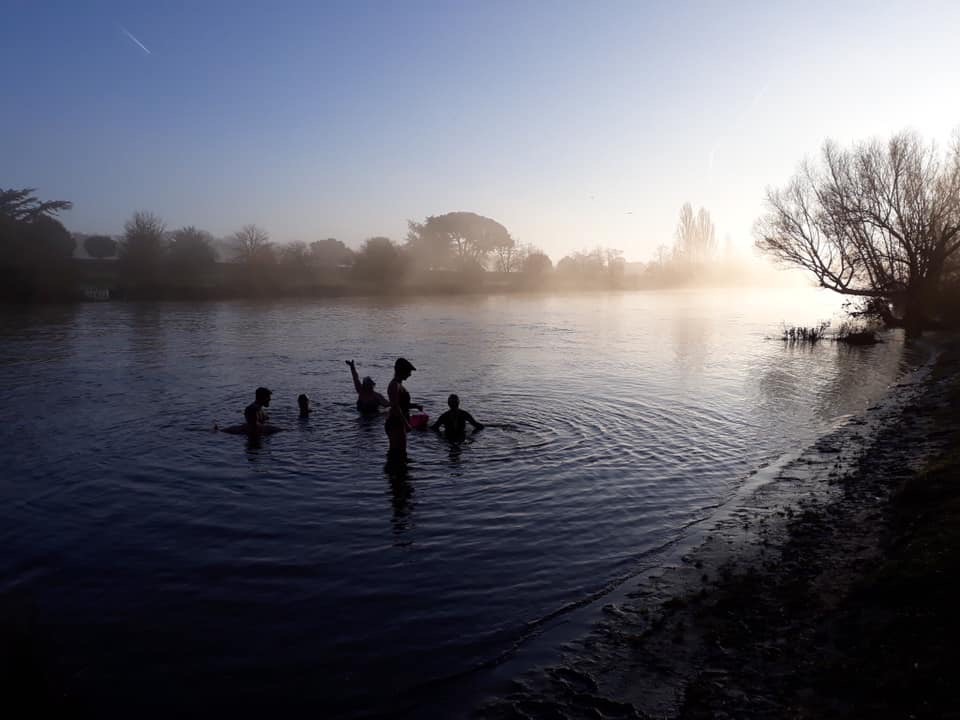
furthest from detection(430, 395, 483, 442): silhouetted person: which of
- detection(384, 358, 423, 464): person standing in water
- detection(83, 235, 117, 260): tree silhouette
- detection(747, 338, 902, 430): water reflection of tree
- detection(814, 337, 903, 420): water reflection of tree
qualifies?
detection(83, 235, 117, 260): tree silhouette

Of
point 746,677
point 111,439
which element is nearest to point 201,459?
point 111,439

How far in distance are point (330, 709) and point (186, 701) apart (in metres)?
1.39

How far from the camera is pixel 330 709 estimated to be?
5.66 m

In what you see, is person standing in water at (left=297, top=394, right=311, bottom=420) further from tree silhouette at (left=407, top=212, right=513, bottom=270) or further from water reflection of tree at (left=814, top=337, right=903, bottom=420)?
tree silhouette at (left=407, top=212, right=513, bottom=270)

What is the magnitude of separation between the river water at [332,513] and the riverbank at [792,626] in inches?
34.2

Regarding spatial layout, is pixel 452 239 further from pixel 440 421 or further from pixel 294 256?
pixel 440 421

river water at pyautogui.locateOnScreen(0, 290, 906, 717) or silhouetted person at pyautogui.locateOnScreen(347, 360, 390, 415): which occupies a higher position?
silhouetted person at pyautogui.locateOnScreen(347, 360, 390, 415)

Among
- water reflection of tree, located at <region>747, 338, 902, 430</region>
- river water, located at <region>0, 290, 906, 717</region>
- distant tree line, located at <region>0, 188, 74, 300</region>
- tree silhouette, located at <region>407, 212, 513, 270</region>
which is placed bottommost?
river water, located at <region>0, 290, 906, 717</region>

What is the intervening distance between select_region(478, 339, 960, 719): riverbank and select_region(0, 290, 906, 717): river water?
868 millimetres

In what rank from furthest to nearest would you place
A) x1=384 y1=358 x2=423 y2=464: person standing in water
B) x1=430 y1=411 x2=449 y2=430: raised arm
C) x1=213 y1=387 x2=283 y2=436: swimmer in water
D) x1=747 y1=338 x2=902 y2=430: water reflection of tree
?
x1=747 y1=338 x2=902 y2=430: water reflection of tree < x1=213 y1=387 x2=283 y2=436: swimmer in water < x1=430 y1=411 x2=449 y2=430: raised arm < x1=384 y1=358 x2=423 y2=464: person standing in water

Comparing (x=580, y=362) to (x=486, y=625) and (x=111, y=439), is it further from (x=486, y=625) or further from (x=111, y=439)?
(x=486, y=625)

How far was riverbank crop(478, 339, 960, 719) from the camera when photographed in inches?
201

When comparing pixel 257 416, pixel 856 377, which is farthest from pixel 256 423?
pixel 856 377

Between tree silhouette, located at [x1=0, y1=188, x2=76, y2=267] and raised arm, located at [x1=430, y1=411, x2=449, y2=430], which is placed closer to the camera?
raised arm, located at [x1=430, y1=411, x2=449, y2=430]
